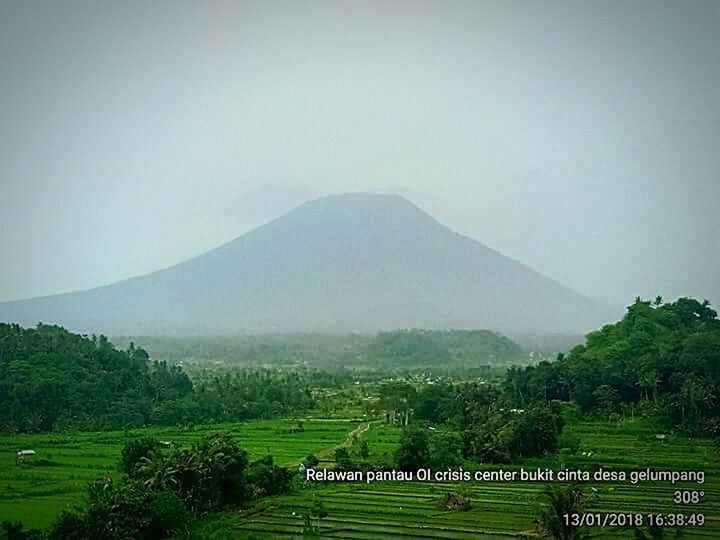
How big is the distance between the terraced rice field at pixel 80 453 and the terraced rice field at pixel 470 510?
6.66 feet

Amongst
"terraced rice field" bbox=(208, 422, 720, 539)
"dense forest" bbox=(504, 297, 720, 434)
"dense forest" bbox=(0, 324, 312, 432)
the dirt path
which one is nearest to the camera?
"terraced rice field" bbox=(208, 422, 720, 539)

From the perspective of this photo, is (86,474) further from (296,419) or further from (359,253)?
(359,253)

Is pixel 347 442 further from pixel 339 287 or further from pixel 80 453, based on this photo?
pixel 339 287

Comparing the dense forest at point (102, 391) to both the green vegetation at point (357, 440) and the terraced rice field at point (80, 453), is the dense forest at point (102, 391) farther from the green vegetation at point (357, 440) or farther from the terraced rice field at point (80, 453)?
the terraced rice field at point (80, 453)

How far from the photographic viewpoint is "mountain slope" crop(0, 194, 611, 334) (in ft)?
122

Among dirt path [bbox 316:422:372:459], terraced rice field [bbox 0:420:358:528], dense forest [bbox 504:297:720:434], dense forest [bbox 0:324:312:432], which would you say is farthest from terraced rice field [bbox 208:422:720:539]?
dense forest [bbox 0:324:312:432]

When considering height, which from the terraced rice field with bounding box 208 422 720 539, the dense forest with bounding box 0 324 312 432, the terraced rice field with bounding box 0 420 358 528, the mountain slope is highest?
the mountain slope

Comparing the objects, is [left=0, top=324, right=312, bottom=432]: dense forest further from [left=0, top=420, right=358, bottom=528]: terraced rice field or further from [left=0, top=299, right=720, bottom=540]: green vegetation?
[left=0, top=420, right=358, bottom=528]: terraced rice field

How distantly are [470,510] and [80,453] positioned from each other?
6.58 meters

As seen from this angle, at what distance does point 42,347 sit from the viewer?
18.1 metres

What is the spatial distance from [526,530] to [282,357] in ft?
59.4

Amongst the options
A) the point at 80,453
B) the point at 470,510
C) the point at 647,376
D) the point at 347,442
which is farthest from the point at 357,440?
the point at 647,376

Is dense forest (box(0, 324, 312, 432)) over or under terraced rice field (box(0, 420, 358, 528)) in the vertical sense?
over

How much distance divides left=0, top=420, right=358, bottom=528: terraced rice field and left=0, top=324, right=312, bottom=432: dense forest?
80cm
